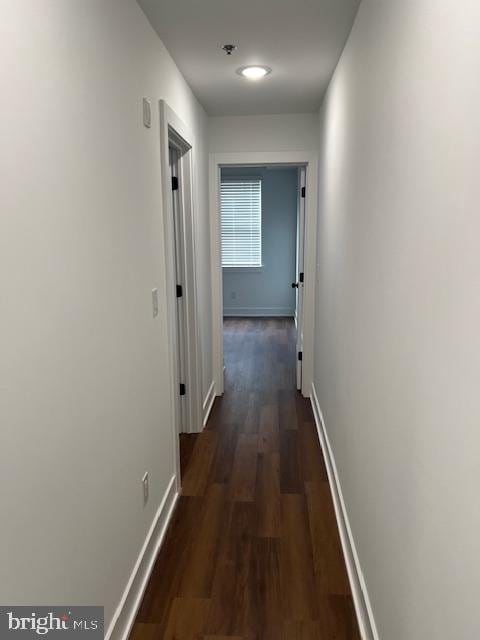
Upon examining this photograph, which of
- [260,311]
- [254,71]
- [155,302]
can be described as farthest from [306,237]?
[260,311]

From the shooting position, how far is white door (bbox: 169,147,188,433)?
3.02 meters

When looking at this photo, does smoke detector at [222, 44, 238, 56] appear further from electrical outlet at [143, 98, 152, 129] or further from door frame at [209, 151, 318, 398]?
door frame at [209, 151, 318, 398]

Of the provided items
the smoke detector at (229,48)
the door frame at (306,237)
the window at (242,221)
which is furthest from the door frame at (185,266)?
the window at (242,221)

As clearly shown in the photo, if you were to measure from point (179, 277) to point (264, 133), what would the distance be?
4.98 feet

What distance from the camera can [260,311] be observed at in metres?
7.69

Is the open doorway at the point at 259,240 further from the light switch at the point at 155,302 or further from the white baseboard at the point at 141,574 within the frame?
the light switch at the point at 155,302

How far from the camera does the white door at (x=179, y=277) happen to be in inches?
119

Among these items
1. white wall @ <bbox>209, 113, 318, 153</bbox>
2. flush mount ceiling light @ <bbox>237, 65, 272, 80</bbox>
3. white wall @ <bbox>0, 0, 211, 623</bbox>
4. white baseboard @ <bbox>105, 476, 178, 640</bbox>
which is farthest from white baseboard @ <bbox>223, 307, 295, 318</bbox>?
white wall @ <bbox>0, 0, 211, 623</bbox>

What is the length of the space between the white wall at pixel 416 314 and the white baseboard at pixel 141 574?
0.92 meters

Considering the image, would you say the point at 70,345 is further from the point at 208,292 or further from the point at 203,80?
the point at 208,292

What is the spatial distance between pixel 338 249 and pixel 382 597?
5.68ft

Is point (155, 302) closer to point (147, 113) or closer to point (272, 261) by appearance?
point (147, 113)

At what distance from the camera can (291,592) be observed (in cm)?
199

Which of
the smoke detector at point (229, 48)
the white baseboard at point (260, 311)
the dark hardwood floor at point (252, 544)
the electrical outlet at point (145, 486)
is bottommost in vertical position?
the dark hardwood floor at point (252, 544)
